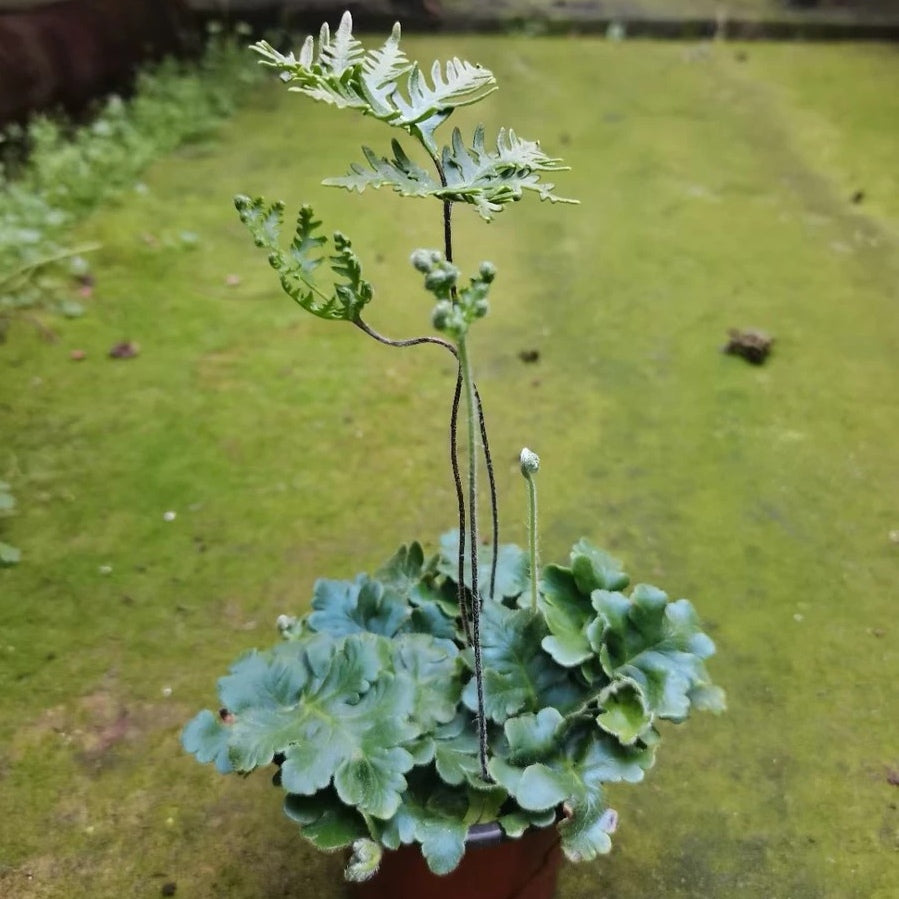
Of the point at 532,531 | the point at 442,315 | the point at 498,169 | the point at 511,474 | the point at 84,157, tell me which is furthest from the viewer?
the point at 84,157

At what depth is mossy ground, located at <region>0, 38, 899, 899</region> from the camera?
1531 millimetres

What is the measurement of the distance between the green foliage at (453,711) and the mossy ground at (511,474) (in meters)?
0.38

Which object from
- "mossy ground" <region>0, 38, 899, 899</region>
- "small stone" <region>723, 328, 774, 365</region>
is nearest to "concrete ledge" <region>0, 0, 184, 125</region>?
"mossy ground" <region>0, 38, 899, 899</region>

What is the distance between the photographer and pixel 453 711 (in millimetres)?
1246

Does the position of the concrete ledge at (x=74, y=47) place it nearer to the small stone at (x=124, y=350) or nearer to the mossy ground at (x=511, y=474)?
the mossy ground at (x=511, y=474)

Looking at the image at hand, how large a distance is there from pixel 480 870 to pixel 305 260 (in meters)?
0.83

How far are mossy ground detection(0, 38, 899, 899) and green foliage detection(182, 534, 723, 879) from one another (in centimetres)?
38

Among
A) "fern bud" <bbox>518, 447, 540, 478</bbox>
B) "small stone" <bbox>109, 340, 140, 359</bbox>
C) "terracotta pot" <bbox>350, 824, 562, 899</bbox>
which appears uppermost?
"fern bud" <bbox>518, 447, 540, 478</bbox>

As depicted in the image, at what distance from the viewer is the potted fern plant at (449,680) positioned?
1.00 m

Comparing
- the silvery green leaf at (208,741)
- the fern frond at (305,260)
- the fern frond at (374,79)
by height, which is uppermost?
the fern frond at (374,79)

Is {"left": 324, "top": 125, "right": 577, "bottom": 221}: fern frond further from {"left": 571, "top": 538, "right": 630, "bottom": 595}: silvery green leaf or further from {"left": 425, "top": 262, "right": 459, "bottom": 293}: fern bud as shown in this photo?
{"left": 571, "top": 538, "right": 630, "bottom": 595}: silvery green leaf

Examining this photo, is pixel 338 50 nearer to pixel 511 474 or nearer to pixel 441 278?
pixel 441 278

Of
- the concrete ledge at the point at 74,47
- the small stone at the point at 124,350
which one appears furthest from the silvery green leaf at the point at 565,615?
the concrete ledge at the point at 74,47

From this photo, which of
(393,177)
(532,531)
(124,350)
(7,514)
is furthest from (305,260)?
(124,350)
